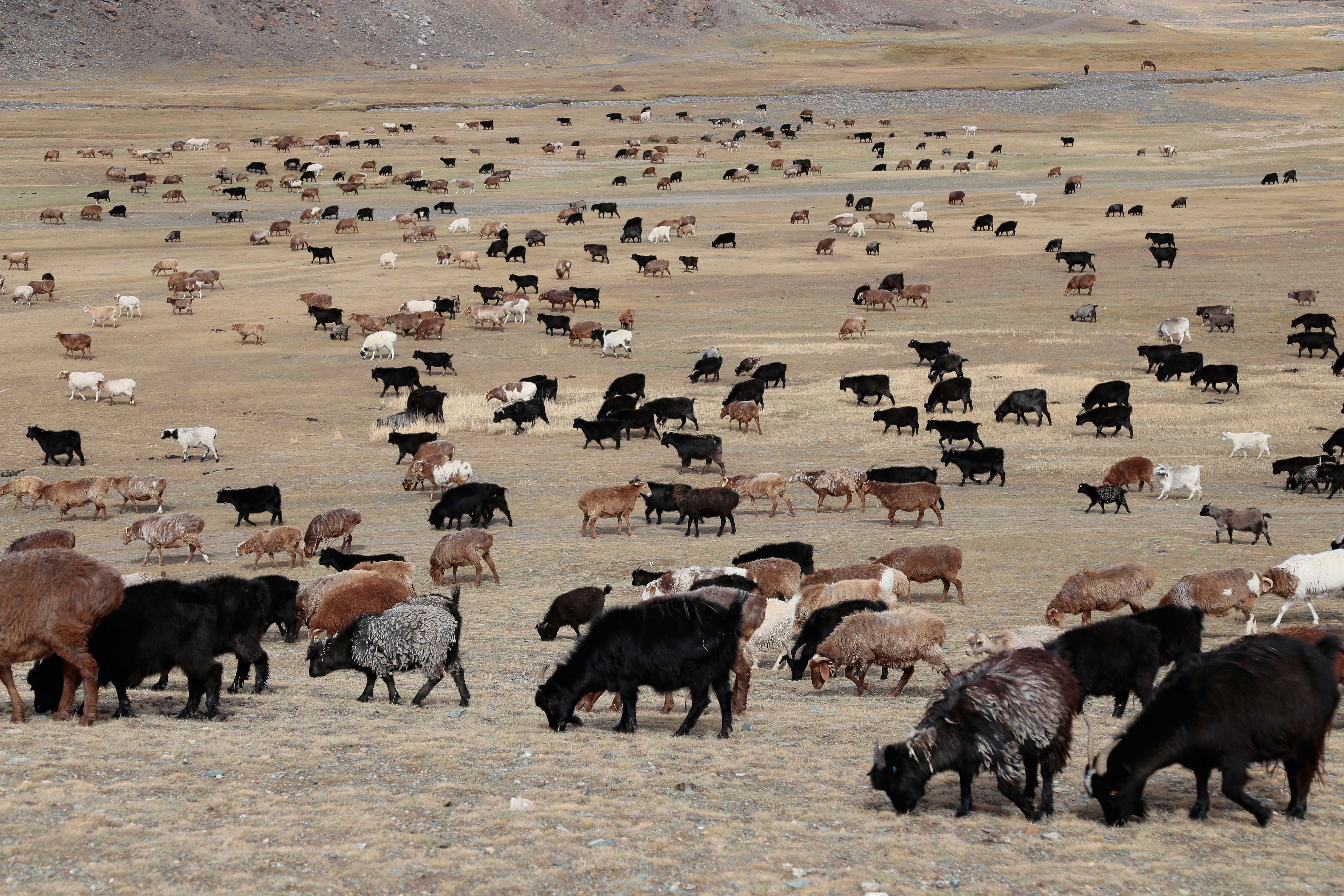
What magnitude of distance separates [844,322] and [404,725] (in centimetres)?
3328

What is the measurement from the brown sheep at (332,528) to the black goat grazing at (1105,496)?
43.5ft

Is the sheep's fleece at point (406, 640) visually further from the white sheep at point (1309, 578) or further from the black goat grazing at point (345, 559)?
the white sheep at point (1309, 578)

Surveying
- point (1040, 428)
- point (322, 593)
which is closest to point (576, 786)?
point (322, 593)

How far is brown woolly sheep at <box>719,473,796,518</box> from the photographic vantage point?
23.7 metres

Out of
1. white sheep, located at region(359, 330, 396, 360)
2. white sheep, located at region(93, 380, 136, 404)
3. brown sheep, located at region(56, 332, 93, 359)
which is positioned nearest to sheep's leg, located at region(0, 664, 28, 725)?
white sheep, located at region(93, 380, 136, 404)

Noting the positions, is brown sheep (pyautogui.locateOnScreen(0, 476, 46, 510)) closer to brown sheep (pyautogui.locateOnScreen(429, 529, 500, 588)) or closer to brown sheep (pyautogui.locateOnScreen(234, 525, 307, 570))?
brown sheep (pyautogui.locateOnScreen(234, 525, 307, 570))

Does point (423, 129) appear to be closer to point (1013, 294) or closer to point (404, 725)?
point (1013, 294)

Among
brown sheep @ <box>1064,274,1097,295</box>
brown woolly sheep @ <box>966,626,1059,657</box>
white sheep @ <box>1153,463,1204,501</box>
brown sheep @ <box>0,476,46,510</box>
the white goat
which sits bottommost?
brown woolly sheep @ <box>966,626,1059,657</box>

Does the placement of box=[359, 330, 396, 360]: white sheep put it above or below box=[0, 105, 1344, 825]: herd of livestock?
above

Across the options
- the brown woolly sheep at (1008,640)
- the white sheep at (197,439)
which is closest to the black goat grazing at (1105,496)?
the brown woolly sheep at (1008,640)

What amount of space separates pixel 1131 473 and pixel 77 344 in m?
30.9

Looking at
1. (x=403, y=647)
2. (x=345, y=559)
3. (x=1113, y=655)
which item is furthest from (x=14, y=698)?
(x=1113, y=655)

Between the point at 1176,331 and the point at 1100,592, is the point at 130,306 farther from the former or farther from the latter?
the point at 1100,592

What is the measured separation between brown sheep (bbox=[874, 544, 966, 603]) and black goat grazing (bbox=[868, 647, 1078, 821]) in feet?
26.2
